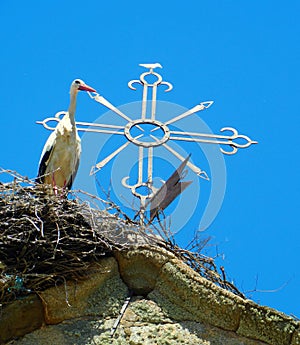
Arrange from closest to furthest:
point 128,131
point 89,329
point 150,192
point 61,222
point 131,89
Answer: point 89,329, point 61,222, point 150,192, point 128,131, point 131,89

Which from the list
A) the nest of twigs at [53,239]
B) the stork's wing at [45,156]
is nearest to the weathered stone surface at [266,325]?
the nest of twigs at [53,239]

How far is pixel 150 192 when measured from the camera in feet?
25.6

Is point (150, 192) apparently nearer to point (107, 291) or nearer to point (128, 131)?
point (128, 131)

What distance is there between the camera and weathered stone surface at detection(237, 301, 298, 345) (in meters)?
5.58

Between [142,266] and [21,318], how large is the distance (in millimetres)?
841

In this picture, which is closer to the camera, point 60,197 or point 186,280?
point 186,280

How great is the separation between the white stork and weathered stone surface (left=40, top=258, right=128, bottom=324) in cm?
356

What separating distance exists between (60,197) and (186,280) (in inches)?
45.1

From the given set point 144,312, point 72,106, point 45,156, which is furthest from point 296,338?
point 72,106

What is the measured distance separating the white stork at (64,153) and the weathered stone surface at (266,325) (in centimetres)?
414

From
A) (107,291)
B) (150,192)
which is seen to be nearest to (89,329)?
(107,291)

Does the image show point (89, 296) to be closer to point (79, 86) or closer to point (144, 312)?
point (144, 312)

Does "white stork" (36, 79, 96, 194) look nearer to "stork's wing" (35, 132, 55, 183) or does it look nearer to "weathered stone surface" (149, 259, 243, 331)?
"stork's wing" (35, 132, 55, 183)

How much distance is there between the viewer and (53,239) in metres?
6.09
